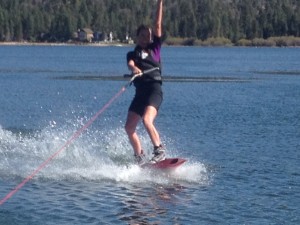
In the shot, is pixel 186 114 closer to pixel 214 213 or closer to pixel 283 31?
pixel 214 213

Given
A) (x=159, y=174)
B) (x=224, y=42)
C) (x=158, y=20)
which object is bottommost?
(x=224, y=42)

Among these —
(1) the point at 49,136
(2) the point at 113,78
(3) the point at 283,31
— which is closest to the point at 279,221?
(1) the point at 49,136

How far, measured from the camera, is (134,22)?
171875 millimetres

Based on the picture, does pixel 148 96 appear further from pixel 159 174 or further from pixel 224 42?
pixel 224 42

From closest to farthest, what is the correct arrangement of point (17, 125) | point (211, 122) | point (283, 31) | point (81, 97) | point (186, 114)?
point (17, 125)
point (211, 122)
point (186, 114)
point (81, 97)
point (283, 31)

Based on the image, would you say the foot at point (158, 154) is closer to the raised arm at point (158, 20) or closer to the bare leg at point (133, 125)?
the bare leg at point (133, 125)

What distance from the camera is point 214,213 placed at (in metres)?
13.0

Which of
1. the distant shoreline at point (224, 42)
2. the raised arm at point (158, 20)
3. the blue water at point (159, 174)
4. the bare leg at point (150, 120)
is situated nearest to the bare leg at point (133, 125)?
the bare leg at point (150, 120)

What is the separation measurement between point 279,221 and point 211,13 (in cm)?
16498

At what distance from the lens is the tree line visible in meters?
165

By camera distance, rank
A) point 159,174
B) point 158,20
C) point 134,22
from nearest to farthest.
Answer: point 158,20
point 159,174
point 134,22

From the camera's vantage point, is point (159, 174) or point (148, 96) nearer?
point (148, 96)

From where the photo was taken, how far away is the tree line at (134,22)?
16500 cm

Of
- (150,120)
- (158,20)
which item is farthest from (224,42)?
(158,20)
